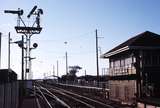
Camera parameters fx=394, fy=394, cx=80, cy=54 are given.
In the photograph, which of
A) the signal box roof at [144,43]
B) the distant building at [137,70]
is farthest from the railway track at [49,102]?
the signal box roof at [144,43]

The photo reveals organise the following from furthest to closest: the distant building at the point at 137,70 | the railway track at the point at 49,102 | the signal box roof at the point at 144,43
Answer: the signal box roof at the point at 144,43
the railway track at the point at 49,102
the distant building at the point at 137,70

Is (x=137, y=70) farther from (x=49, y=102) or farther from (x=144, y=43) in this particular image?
(x=49, y=102)

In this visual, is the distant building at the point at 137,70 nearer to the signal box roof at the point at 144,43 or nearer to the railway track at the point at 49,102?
the signal box roof at the point at 144,43

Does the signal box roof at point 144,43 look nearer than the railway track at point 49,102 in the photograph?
No

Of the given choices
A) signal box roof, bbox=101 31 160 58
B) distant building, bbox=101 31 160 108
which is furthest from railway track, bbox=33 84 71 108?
signal box roof, bbox=101 31 160 58

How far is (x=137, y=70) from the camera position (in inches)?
1499

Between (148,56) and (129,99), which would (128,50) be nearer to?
(148,56)

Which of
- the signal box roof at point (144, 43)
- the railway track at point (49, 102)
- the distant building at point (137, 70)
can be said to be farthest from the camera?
the signal box roof at point (144, 43)

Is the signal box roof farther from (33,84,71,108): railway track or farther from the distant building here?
(33,84,71,108): railway track

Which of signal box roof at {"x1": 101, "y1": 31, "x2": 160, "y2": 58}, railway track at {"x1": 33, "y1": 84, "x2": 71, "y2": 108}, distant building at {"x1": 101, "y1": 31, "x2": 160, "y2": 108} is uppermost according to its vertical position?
signal box roof at {"x1": 101, "y1": 31, "x2": 160, "y2": 58}

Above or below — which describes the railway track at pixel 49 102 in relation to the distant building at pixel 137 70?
below

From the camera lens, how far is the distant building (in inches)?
1473

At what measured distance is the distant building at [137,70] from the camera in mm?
37406

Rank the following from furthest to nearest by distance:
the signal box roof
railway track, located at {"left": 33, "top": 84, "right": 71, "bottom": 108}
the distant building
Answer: the signal box roof, railway track, located at {"left": 33, "top": 84, "right": 71, "bottom": 108}, the distant building
